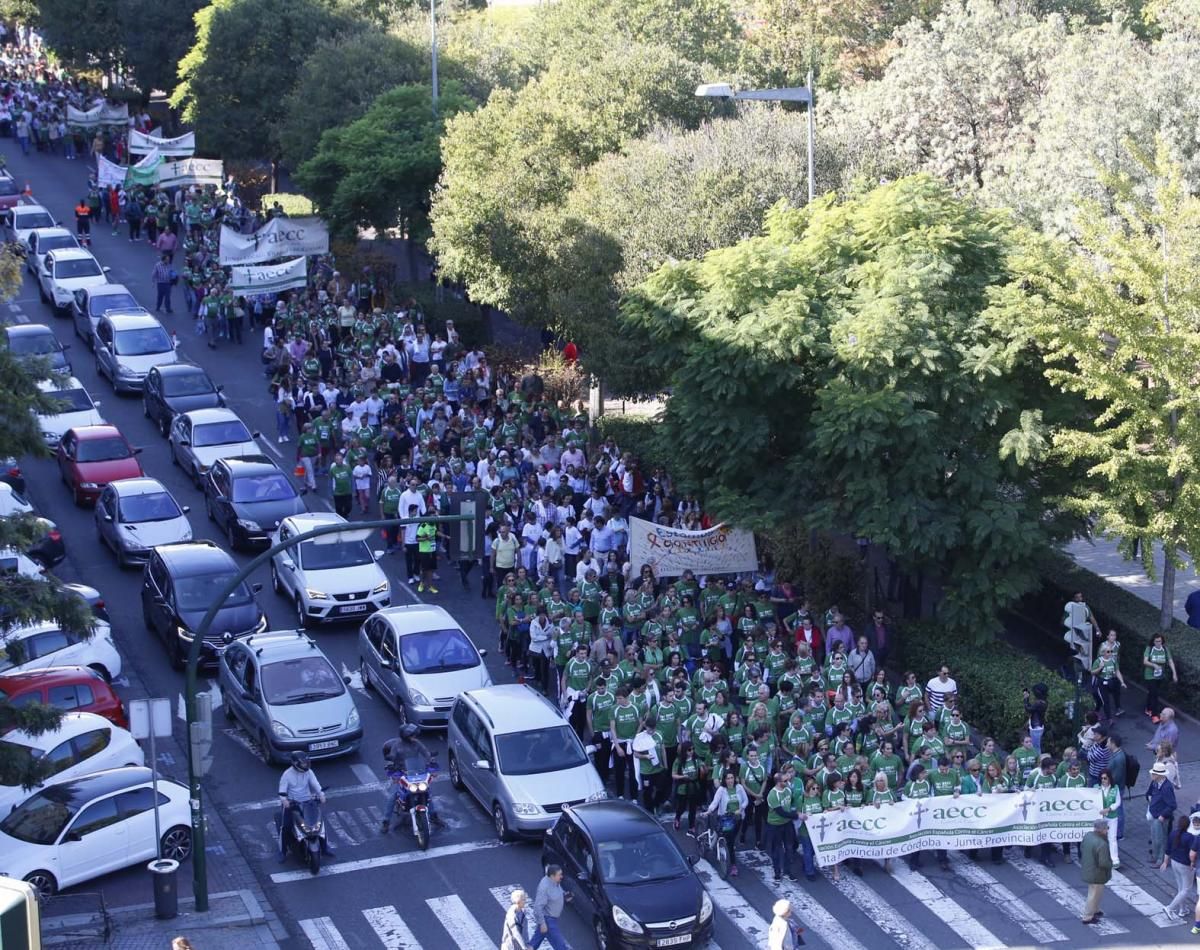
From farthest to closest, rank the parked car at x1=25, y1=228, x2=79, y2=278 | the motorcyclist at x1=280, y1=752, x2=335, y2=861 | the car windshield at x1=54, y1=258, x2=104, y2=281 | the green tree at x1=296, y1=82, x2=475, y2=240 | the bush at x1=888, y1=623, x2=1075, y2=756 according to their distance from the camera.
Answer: the parked car at x1=25, y1=228, x2=79, y2=278
the green tree at x1=296, y1=82, x2=475, y2=240
the car windshield at x1=54, y1=258, x2=104, y2=281
the bush at x1=888, y1=623, x2=1075, y2=756
the motorcyclist at x1=280, y1=752, x2=335, y2=861

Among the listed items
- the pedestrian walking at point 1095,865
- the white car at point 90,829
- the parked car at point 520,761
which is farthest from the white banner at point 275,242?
the pedestrian walking at point 1095,865

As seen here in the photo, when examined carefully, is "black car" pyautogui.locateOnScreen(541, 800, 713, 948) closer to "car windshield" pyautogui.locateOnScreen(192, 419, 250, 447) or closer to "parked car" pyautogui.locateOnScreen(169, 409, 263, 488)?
"parked car" pyautogui.locateOnScreen(169, 409, 263, 488)

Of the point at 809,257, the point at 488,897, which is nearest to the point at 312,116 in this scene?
the point at 809,257

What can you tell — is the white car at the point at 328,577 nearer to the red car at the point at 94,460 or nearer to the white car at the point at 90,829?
the red car at the point at 94,460

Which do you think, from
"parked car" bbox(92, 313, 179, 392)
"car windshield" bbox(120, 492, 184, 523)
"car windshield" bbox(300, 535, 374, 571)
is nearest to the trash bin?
"car windshield" bbox(300, 535, 374, 571)

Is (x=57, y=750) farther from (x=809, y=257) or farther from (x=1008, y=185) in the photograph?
(x=1008, y=185)

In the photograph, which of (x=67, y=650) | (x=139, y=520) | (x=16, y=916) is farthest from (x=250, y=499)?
(x=16, y=916)

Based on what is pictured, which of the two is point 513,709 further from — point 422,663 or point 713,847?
point 713,847
